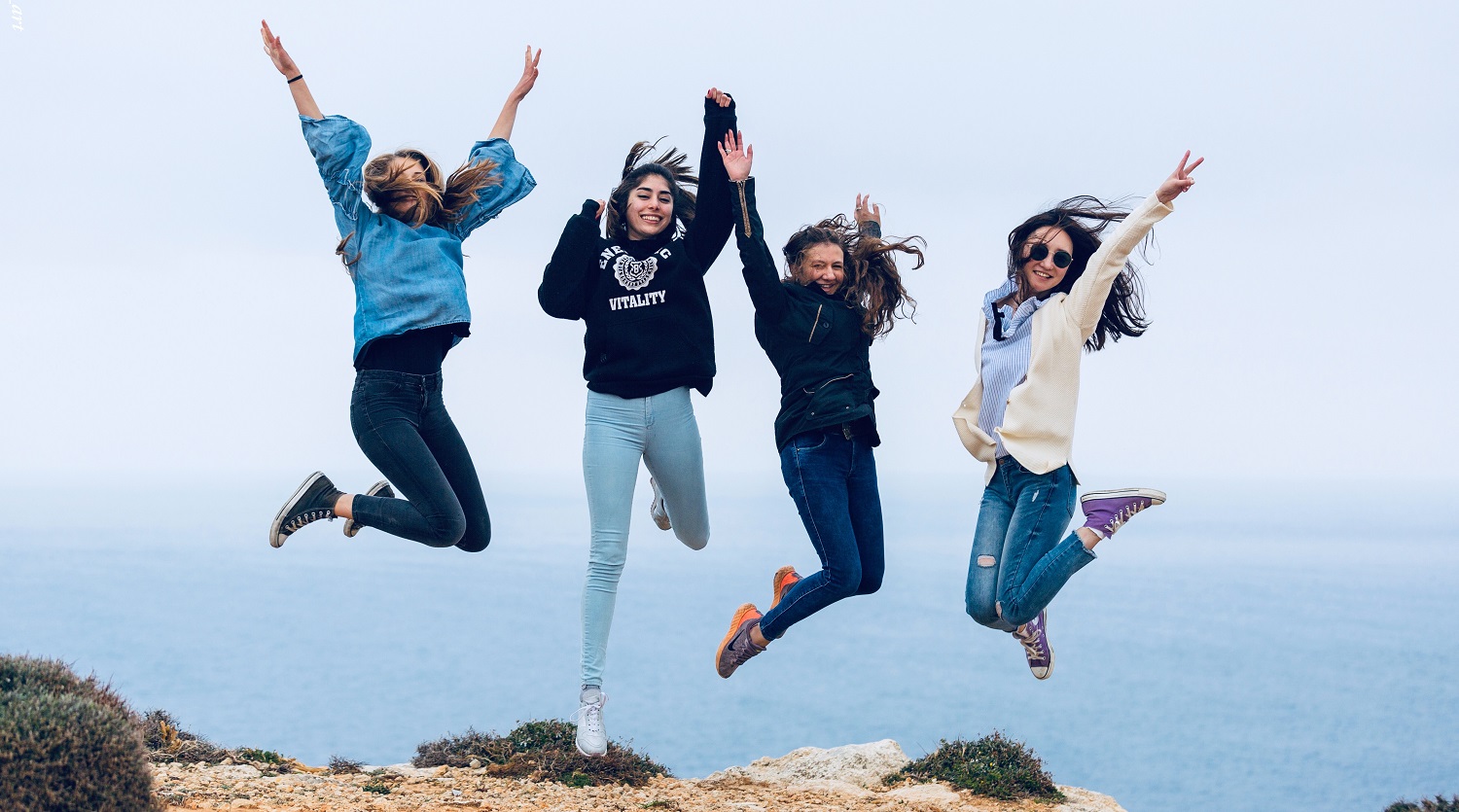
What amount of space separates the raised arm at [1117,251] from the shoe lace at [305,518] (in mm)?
5455

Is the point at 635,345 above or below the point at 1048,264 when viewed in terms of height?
below

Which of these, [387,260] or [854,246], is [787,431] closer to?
[854,246]

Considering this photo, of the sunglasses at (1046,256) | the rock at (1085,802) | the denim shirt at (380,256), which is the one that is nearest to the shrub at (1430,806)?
the rock at (1085,802)

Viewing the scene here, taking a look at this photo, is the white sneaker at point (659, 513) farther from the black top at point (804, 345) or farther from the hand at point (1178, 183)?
the hand at point (1178, 183)

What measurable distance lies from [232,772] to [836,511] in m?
5.62

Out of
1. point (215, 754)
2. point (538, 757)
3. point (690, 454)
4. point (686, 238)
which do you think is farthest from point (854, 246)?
point (215, 754)

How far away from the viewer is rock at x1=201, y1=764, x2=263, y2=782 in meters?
9.75

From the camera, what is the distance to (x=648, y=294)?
8148mm

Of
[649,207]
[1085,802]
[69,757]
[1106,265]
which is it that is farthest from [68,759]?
[1085,802]

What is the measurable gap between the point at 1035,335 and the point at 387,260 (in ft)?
14.5

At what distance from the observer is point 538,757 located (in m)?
10.5

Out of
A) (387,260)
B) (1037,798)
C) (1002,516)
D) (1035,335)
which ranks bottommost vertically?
(1037,798)

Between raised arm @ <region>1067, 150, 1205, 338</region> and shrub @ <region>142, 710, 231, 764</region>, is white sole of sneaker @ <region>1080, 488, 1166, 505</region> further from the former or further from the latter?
shrub @ <region>142, 710, 231, 764</region>

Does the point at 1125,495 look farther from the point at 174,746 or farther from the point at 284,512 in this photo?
the point at 174,746
